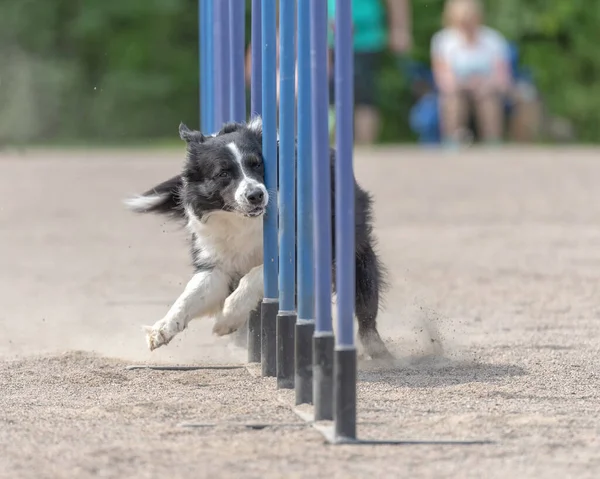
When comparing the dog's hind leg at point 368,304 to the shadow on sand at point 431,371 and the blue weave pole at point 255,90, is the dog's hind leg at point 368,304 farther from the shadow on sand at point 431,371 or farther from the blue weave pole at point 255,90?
the blue weave pole at point 255,90

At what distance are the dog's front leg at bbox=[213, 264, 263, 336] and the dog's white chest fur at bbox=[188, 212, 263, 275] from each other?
19 cm

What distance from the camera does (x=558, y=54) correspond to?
21438 millimetres

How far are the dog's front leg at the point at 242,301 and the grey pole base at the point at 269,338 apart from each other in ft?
0.27

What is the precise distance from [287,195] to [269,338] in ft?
2.23

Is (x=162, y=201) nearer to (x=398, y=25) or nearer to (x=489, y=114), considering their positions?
(x=398, y=25)

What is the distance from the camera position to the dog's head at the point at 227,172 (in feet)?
17.8

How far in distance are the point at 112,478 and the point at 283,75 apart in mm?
1911

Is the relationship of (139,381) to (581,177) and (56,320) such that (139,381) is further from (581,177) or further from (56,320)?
(581,177)

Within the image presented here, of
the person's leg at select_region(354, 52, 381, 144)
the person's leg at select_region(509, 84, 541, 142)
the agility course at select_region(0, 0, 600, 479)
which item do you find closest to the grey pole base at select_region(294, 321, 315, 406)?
the agility course at select_region(0, 0, 600, 479)

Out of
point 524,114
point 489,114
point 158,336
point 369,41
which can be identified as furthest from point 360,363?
point 524,114

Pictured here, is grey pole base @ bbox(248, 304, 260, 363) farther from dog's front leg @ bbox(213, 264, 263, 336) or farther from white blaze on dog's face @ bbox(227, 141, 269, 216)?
white blaze on dog's face @ bbox(227, 141, 269, 216)

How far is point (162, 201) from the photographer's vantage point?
620cm

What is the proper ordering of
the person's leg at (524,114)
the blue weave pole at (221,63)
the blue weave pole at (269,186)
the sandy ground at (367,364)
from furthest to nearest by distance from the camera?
the person's leg at (524,114) → the blue weave pole at (221,63) → the blue weave pole at (269,186) → the sandy ground at (367,364)

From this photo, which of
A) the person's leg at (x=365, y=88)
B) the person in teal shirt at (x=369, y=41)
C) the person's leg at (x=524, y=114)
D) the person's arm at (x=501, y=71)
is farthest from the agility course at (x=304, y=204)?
the person's leg at (x=524, y=114)
